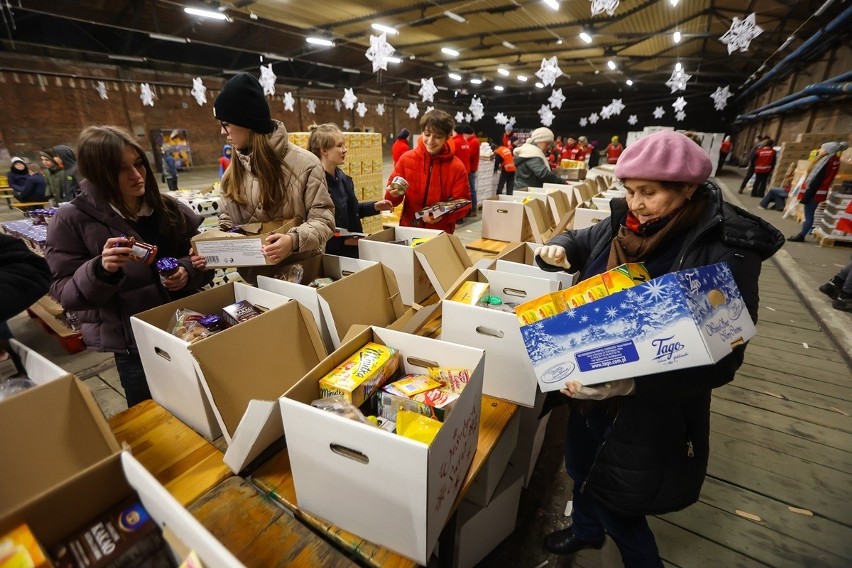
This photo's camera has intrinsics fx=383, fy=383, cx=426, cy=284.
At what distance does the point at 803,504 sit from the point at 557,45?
1242 centimetres

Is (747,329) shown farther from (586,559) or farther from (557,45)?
(557,45)

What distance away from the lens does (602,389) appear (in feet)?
2.94

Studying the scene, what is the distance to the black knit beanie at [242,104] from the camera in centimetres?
143

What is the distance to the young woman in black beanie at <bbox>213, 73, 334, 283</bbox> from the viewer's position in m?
1.46

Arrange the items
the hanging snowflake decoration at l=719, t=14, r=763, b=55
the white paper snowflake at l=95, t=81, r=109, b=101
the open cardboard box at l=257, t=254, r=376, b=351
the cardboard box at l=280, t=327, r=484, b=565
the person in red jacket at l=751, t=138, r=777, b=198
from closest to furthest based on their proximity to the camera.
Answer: the cardboard box at l=280, t=327, r=484, b=565 → the open cardboard box at l=257, t=254, r=376, b=351 → the hanging snowflake decoration at l=719, t=14, r=763, b=55 → the person in red jacket at l=751, t=138, r=777, b=198 → the white paper snowflake at l=95, t=81, r=109, b=101

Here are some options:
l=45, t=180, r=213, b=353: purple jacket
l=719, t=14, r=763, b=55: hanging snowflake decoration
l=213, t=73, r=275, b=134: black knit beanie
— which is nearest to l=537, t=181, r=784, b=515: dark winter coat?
l=213, t=73, r=275, b=134: black knit beanie

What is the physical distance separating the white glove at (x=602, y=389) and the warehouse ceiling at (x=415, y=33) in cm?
453

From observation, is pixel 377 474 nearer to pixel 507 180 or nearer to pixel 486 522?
pixel 486 522

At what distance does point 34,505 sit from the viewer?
0.60 meters

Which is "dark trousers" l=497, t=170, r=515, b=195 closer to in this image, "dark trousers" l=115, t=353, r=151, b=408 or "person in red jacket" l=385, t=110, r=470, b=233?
"person in red jacket" l=385, t=110, r=470, b=233

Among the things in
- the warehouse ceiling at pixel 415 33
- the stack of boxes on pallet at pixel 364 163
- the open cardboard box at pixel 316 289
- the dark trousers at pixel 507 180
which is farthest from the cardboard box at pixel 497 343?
the dark trousers at pixel 507 180

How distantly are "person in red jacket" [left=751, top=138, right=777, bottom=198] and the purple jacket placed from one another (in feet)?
39.3

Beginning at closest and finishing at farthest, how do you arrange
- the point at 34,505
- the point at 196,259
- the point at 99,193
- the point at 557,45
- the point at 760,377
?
the point at 34,505
the point at 99,193
the point at 196,259
the point at 760,377
the point at 557,45

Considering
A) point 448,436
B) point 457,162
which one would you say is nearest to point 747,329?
point 448,436
